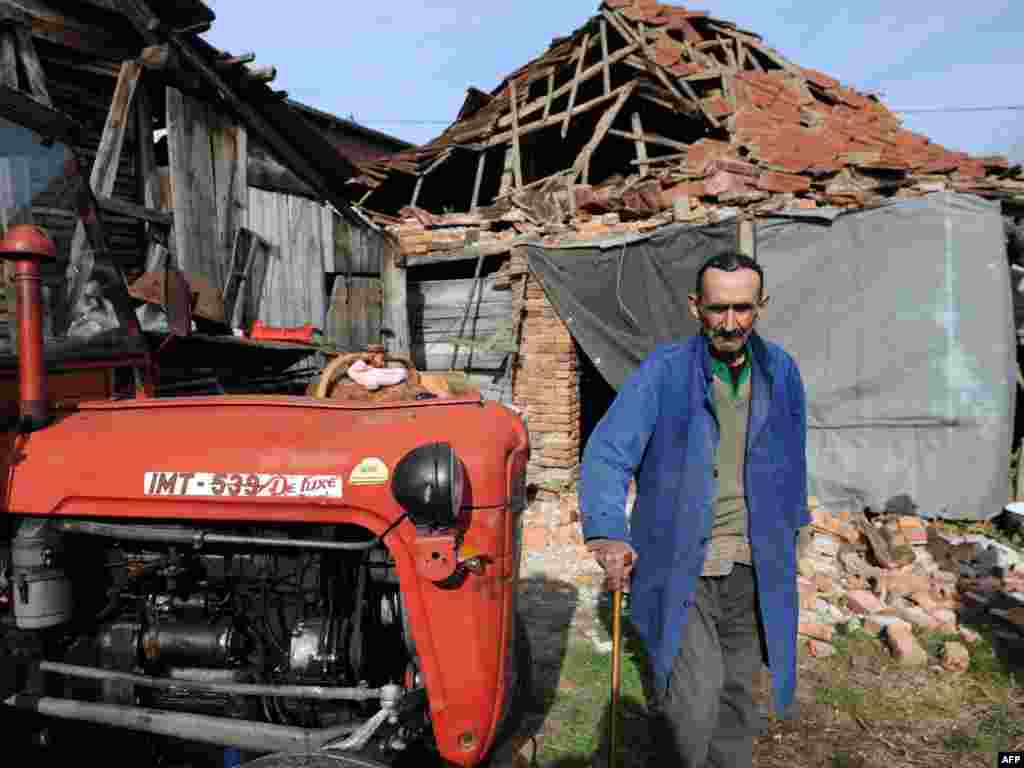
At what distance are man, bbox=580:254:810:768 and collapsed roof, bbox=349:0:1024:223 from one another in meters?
4.41

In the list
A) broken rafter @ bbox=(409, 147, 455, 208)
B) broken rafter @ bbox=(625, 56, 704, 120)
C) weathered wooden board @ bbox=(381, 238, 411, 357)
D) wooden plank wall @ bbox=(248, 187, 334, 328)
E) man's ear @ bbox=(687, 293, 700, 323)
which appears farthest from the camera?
broken rafter @ bbox=(409, 147, 455, 208)

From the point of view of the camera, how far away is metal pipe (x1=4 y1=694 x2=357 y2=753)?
1.77 m

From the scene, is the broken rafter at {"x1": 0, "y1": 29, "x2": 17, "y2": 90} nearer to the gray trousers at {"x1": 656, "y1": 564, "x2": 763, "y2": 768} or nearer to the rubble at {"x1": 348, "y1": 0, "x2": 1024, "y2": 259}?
the rubble at {"x1": 348, "y1": 0, "x2": 1024, "y2": 259}

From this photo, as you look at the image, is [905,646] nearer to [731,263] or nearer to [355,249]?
[731,263]

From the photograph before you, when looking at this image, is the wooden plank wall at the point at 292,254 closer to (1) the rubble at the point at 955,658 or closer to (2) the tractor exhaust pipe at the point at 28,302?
(2) the tractor exhaust pipe at the point at 28,302

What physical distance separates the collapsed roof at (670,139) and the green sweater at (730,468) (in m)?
4.41

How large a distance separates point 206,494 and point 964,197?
620 centimetres

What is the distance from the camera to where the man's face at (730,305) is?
194cm

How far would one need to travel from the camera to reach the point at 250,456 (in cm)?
179

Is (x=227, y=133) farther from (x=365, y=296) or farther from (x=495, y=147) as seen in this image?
(x=495, y=147)

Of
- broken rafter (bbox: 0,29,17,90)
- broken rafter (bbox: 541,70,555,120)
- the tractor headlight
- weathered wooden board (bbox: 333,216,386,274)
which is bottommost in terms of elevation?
the tractor headlight

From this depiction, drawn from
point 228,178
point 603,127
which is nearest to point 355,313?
point 228,178

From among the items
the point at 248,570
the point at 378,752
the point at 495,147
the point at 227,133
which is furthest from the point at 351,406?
the point at 495,147

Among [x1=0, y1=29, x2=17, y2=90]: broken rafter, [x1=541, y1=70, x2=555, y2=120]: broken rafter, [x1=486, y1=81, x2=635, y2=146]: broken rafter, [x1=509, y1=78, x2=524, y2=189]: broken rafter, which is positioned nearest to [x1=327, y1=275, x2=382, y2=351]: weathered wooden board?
[x1=509, y1=78, x2=524, y2=189]: broken rafter
